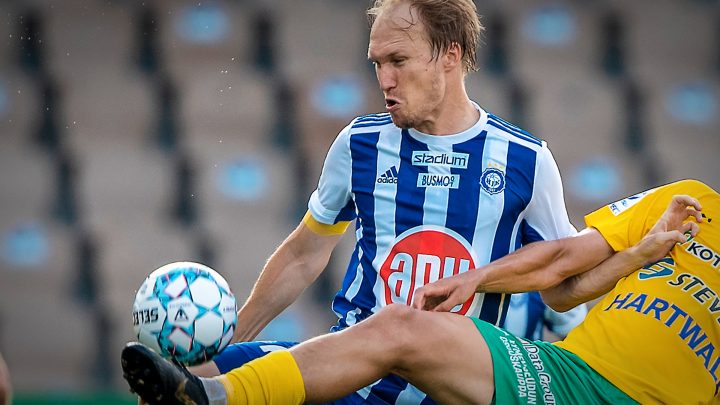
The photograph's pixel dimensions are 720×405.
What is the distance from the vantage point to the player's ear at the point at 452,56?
3953mm

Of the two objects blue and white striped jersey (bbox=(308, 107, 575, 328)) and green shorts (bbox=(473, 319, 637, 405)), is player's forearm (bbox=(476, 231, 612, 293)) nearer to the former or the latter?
blue and white striped jersey (bbox=(308, 107, 575, 328))

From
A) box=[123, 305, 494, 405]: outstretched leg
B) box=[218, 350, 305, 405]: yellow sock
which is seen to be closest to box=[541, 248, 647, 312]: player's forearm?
box=[123, 305, 494, 405]: outstretched leg

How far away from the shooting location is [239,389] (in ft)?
10.2

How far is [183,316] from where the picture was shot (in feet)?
10.7

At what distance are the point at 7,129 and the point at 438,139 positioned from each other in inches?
187

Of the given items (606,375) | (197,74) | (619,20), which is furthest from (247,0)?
(606,375)

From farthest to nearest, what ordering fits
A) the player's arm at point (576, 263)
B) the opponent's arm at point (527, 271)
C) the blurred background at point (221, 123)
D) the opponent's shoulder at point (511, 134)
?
the blurred background at point (221, 123) < the opponent's shoulder at point (511, 134) < the player's arm at point (576, 263) < the opponent's arm at point (527, 271)

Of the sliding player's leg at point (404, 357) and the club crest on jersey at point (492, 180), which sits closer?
the sliding player's leg at point (404, 357)

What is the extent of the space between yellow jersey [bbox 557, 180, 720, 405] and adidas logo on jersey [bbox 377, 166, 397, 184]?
83cm

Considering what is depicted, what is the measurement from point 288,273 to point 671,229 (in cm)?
142

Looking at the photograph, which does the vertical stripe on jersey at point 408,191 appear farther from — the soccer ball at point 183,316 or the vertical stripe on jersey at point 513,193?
the soccer ball at point 183,316

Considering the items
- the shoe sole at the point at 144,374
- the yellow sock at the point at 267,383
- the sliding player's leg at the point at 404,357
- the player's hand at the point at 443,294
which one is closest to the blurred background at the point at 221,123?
the player's hand at the point at 443,294

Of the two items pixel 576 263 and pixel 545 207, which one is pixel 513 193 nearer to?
pixel 545 207

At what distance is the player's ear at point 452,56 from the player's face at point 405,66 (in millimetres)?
59
